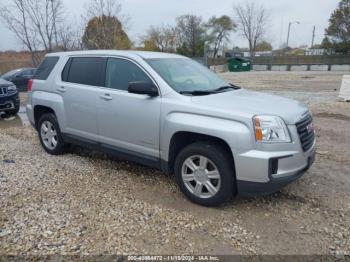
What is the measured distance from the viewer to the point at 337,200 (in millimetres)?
3850

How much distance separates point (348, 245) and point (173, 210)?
180cm

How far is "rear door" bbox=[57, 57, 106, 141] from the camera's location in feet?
15.2

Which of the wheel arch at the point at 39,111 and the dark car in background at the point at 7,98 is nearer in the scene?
the wheel arch at the point at 39,111

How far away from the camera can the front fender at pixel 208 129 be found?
326 cm

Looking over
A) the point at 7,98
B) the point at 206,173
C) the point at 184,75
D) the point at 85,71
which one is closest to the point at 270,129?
the point at 206,173

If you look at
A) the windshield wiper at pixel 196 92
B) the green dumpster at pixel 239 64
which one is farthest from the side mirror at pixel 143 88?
the green dumpster at pixel 239 64

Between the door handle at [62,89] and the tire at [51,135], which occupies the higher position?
the door handle at [62,89]

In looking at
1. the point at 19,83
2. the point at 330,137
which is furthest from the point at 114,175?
the point at 19,83

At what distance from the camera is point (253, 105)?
356cm

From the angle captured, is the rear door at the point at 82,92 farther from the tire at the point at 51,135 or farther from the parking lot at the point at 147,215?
the parking lot at the point at 147,215

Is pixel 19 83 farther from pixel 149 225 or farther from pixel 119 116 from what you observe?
pixel 149 225

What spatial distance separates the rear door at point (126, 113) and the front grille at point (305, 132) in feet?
5.43

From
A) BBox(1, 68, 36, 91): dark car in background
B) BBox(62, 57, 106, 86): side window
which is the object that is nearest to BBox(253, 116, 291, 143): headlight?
Result: BBox(62, 57, 106, 86): side window

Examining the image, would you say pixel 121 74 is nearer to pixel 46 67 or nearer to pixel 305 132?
pixel 46 67
